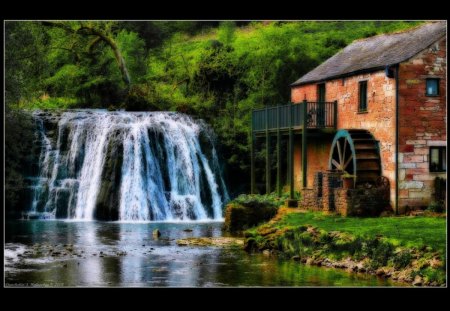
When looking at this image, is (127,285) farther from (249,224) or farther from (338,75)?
(338,75)

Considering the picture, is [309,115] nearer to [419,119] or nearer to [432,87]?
[419,119]

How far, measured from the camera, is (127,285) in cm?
1919

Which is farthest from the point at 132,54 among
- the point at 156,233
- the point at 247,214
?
the point at 156,233

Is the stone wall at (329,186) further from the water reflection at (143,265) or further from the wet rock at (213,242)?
the water reflection at (143,265)

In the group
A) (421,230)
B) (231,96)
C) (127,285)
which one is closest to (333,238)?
(421,230)

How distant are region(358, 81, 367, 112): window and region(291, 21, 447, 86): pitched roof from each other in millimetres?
582

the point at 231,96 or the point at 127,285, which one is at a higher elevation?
the point at 231,96

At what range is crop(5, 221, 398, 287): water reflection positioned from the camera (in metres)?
19.5

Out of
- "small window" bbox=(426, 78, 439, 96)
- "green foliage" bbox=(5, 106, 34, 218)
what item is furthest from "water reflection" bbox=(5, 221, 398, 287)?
"small window" bbox=(426, 78, 439, 96)

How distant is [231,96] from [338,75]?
15.9 metres

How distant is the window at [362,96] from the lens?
30.9 metres

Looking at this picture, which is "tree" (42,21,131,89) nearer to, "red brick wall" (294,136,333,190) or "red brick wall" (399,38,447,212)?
"red brick wall" (294,136,333,190)

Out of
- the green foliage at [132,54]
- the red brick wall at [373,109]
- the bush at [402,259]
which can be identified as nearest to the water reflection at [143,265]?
the bush at [402,259]
